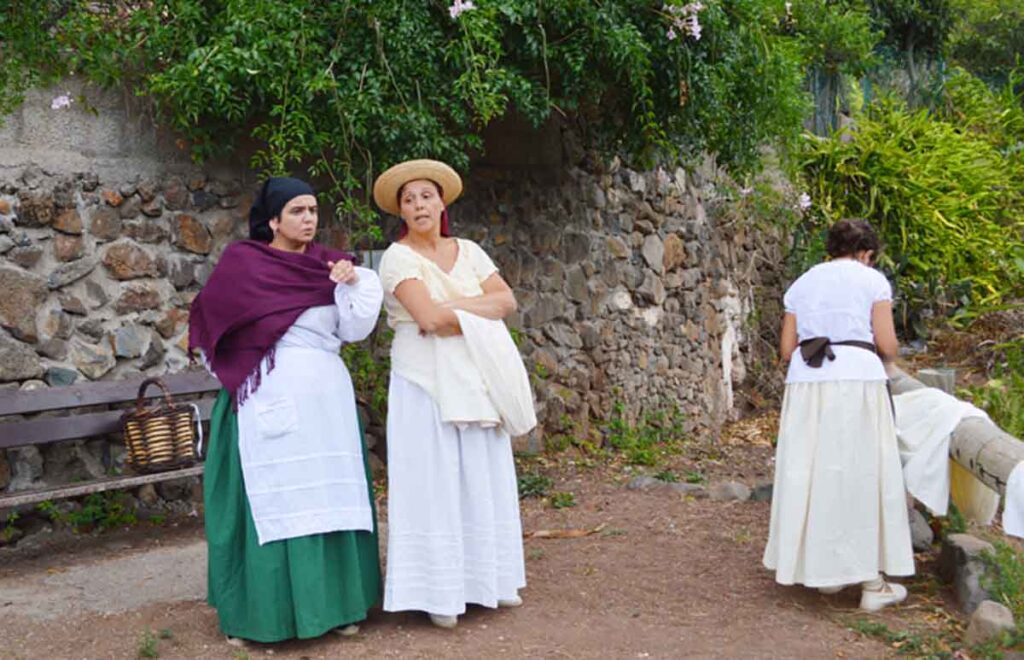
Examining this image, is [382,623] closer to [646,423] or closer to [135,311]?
[135,311]

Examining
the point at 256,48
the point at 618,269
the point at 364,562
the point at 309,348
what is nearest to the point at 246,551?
the point at 364,562

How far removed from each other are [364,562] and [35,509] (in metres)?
2.09

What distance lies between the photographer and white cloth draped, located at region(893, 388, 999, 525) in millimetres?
4586

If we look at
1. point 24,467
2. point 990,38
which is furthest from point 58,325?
point 990,38

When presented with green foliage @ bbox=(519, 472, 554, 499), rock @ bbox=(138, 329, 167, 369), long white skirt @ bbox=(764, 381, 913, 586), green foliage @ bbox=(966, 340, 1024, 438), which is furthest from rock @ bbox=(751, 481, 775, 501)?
rock @ bbox=(138, 329, 167, 369)

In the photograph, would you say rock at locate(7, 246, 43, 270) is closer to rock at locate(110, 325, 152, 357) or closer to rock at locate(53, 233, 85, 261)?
rock at locate(53, 233, 85, 261)

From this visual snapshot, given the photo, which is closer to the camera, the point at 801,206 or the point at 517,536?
the point at 517,536

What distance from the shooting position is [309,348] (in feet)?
13.8

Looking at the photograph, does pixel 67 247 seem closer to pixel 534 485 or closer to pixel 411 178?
A: pixel 411 178

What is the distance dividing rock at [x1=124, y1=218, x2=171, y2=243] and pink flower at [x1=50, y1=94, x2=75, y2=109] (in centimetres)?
65

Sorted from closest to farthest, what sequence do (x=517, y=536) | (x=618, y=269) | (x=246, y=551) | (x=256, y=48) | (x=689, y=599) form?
(x=246, y=551), (x=517, y=536), (x=689, y=599), (x=256, y=48), (x=618, y=269)

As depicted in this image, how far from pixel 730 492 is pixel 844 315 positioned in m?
2.31

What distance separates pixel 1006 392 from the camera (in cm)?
786

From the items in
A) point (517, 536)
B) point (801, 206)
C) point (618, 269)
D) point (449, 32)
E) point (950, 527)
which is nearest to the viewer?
point (517, 536)
